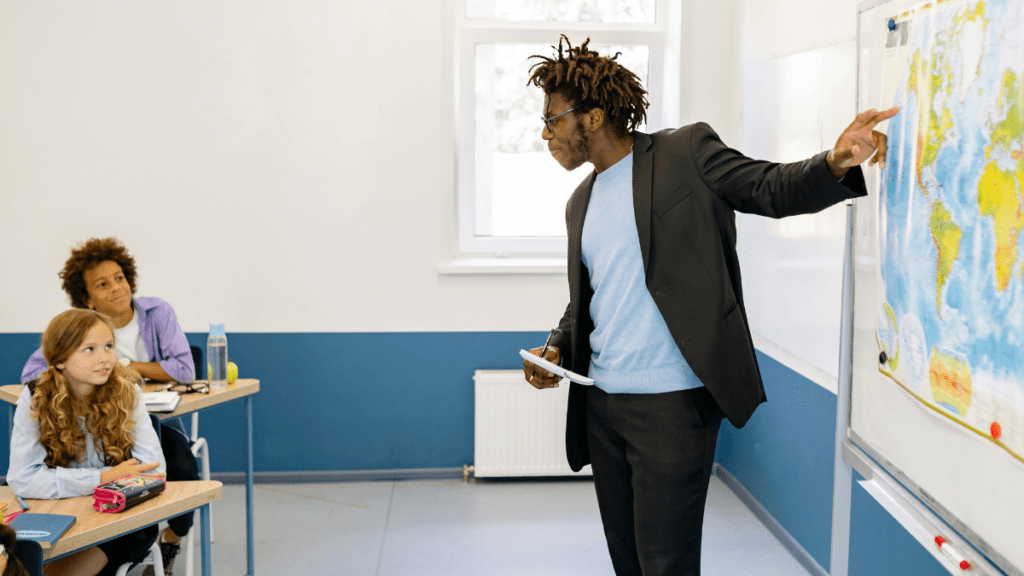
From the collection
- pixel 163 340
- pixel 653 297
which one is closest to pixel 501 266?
pixel 163 340

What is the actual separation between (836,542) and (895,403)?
15.2 inches

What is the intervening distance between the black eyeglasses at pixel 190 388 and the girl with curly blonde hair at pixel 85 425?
461 mm

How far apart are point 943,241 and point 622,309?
62 cm

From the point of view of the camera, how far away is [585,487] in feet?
11.8

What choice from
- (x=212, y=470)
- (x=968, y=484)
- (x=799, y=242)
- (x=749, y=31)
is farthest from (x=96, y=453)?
(x=749, y=31)

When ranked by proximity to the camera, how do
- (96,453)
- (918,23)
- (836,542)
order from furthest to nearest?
(96,453)
(836,542)
(918,23)

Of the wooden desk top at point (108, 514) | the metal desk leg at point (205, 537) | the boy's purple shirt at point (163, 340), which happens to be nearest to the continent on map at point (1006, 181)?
the wooden desk top at point (108, 514)

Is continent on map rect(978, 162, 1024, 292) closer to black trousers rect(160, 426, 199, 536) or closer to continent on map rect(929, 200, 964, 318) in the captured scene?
continent on map rect(929, 200, 964, 318)

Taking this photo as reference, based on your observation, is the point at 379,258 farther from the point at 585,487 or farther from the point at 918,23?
the point at 918,23

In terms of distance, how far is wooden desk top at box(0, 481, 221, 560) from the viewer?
1.53 metres

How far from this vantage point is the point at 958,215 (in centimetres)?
118

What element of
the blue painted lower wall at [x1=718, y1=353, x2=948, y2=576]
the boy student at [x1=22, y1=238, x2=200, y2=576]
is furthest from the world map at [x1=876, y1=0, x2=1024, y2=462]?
the boy student at [x1=22, y1=238, x2=200, y2=576]

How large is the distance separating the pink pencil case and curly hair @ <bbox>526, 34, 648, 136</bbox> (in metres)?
1.26

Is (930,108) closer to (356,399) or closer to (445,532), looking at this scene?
(445,532)
